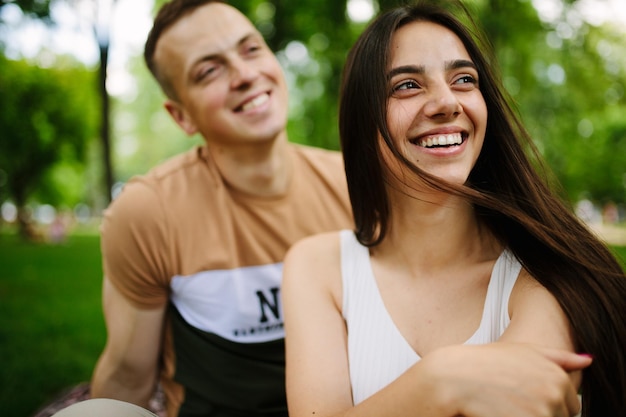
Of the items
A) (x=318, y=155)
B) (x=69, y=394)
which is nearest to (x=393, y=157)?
(x=318, y=155)

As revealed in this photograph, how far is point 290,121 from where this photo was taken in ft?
60.6

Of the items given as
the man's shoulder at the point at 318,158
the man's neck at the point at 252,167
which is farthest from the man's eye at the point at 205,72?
the man's shoulder at the point at 318,158

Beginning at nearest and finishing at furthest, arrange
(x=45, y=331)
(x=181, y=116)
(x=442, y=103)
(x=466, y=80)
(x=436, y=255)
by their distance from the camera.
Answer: (x=442, y=103) → (x=466, y=80) → (x=436, y=255) → (x=181, y=116) → (x=45, y=331)

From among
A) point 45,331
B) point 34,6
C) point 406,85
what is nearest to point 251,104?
point 406,85

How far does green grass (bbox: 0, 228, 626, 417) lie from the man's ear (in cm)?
230

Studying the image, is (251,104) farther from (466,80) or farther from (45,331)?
(45,331)

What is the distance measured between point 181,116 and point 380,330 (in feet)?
6.60

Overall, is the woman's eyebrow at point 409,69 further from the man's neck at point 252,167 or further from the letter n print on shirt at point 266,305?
the letter n print on shirt at point 266,305

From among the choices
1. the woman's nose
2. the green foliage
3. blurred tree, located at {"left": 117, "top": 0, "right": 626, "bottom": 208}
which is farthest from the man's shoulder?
the green foliage

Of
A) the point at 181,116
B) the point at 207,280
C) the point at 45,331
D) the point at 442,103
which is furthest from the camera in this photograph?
the point at 45,331

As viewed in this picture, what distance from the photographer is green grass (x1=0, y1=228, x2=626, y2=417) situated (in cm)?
466

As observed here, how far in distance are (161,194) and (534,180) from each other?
1848mm

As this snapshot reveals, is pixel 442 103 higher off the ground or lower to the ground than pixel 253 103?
lower

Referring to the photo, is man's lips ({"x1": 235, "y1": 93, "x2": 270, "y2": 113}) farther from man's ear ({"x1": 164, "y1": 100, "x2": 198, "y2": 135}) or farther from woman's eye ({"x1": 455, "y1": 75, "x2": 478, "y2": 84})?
woman's eye ({"x1": 455, "y1": 75, "x2": 478, "y2": 84})
